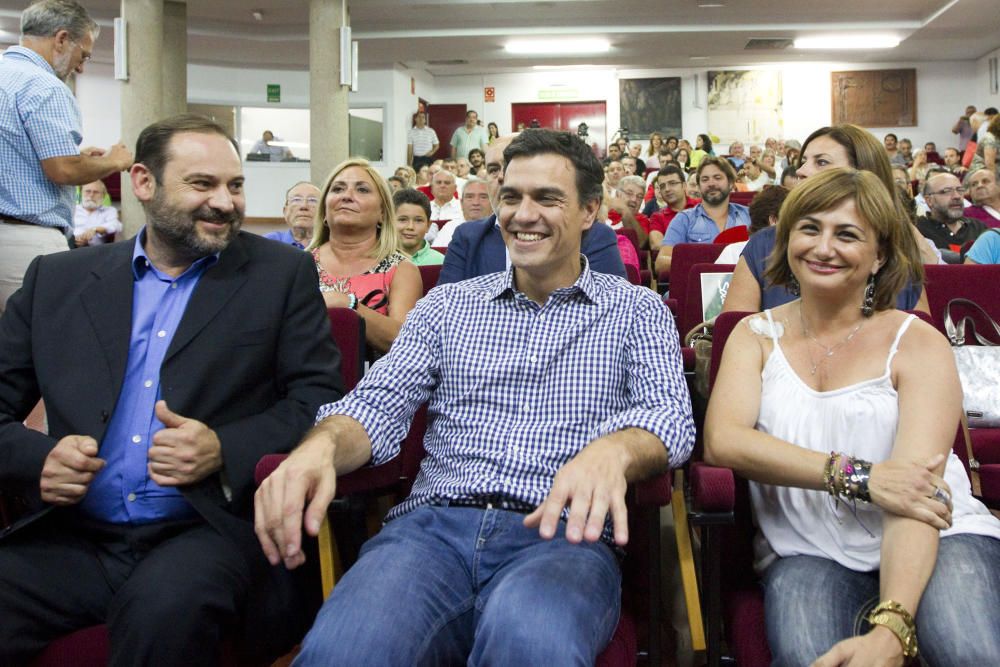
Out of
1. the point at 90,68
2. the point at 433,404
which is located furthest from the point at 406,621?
the point at 90,68

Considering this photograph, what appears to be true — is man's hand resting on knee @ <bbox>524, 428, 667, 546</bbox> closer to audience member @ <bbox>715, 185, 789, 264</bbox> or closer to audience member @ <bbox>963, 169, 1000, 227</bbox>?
audience member @ <bbox>715, 185, 789, 264</bbox>

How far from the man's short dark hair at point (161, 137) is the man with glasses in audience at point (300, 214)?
251 centimetres

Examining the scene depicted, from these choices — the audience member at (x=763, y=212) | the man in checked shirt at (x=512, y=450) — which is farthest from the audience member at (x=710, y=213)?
the man in checked shirt at (x=512, y=450)

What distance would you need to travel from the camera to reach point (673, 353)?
5.55 ft

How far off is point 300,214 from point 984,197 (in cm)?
417

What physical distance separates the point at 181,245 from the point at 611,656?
1.12 metres

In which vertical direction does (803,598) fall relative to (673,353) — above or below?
below

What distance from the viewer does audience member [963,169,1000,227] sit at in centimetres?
542

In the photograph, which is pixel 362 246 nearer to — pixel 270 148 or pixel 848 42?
pixel 270 148

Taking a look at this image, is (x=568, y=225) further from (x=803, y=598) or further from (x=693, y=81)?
(x=693, y=81)

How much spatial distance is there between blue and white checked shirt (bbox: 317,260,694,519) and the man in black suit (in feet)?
0.55

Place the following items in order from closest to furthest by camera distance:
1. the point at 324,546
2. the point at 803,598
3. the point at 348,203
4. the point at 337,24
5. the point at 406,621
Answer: the point at 406,621 < the point at 803,598 < the point at 324,546 < the point at 348,203 < the point at 337,24

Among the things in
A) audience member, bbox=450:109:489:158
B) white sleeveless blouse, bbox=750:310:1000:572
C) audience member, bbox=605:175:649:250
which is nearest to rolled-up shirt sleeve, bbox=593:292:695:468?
white sleeveless blouse, bbox=750:310:1000:572

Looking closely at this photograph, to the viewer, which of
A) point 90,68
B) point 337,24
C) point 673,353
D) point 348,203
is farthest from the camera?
point 90,68
